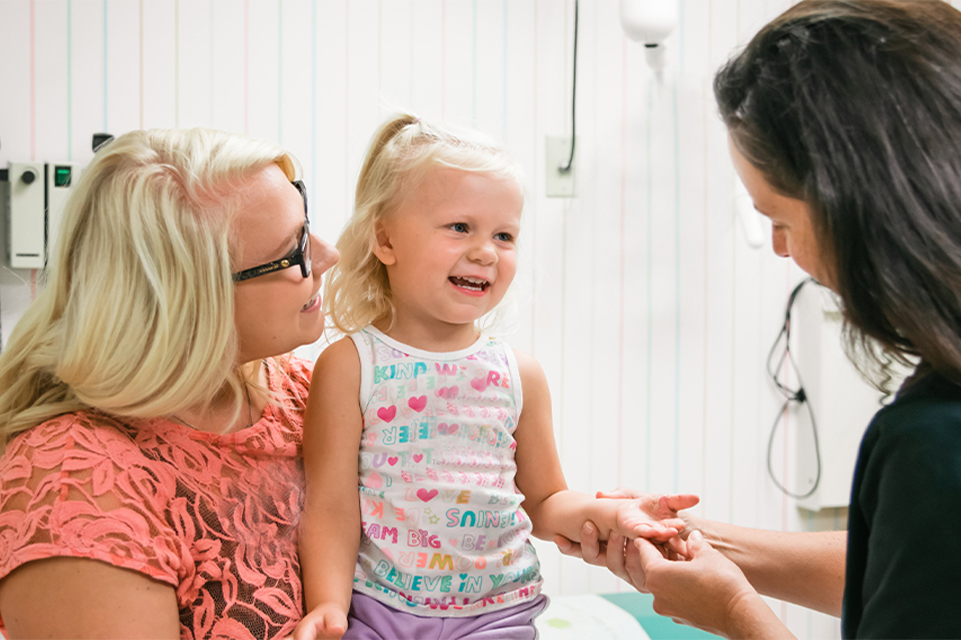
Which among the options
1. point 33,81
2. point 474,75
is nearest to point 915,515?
point 474,75

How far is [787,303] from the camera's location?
7.82 feet

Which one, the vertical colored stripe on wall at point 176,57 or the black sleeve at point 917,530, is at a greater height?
the vertical colored stripe on wall at point 176,57

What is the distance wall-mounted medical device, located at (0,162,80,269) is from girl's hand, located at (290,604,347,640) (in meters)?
1.23

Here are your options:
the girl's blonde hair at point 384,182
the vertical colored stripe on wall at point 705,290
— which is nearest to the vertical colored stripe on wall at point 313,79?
the girl's blonde hair at point 384,182

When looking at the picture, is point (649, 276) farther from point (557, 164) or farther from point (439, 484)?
point (439, 484)

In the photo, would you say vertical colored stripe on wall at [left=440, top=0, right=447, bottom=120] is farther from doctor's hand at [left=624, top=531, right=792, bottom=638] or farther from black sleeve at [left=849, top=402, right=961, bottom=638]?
black sleeve at [left=849, top=402, right=961, bottom=638]

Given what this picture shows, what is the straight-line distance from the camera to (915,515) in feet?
2.42

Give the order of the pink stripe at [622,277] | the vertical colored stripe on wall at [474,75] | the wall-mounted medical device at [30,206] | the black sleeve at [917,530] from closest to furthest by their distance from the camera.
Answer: the black sleeve at [917,530] < the wall-mounted medical device at [30,206] < the vertical colored stripe on wall at [474,75] < the pink stripe at [622,277]

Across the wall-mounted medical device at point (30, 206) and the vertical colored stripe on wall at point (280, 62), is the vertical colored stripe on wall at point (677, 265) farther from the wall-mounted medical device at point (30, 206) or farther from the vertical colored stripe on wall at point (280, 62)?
the wall-mounted medical device at point (30, 206)

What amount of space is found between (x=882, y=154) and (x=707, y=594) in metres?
0.62

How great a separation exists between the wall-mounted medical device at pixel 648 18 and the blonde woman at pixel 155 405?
1262 millimetres

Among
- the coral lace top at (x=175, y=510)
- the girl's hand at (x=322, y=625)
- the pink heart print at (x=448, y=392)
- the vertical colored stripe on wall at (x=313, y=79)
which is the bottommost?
the girl's hand at (x=322, y=625)

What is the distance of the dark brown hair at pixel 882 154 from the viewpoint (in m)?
0.77

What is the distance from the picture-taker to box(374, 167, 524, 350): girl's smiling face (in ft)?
4.04
